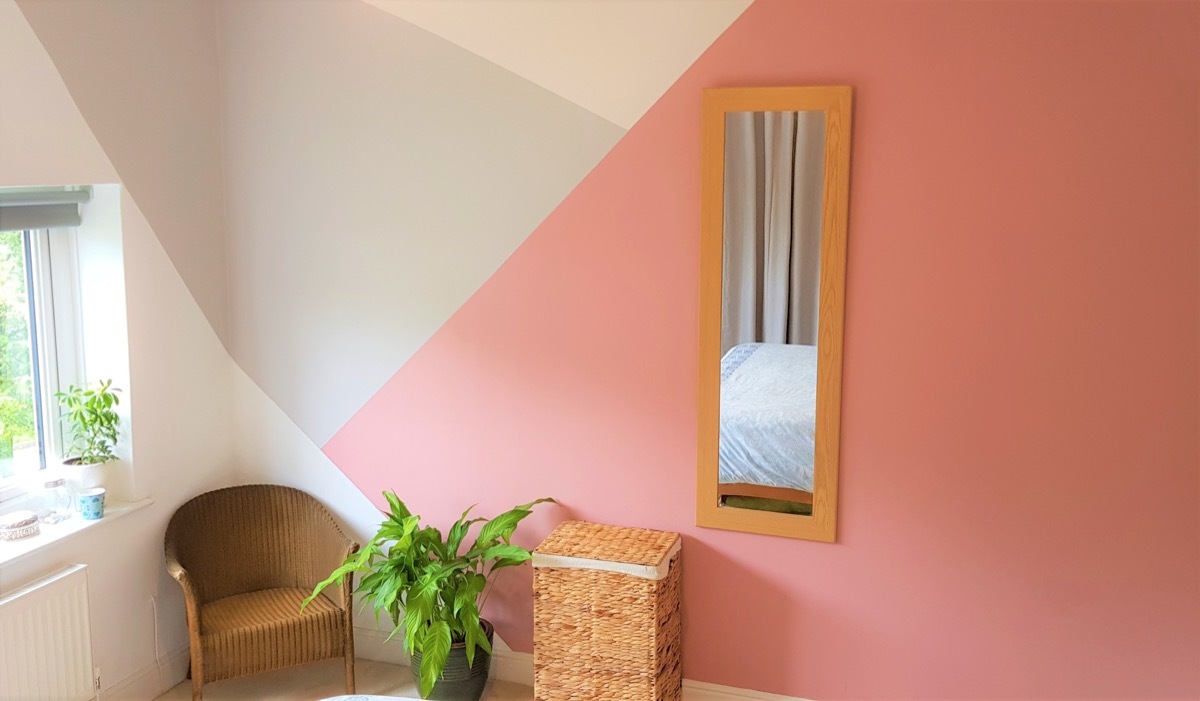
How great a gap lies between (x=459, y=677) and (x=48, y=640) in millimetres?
1275

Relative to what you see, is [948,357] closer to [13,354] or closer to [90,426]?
[90,426]

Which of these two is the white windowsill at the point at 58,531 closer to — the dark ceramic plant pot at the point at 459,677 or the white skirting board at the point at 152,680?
the white skirting board at the point at 152,680

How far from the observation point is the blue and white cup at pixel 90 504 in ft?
11.0

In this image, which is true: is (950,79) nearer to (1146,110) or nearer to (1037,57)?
(1037,57)

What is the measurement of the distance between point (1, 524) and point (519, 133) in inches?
79.2

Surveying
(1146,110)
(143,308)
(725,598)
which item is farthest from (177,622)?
(1146,110)

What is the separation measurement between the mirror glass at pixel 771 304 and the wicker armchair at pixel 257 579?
1.45 m

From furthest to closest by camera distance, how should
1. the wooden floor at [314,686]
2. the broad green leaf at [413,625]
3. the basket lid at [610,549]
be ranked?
the wooden floor at [314,686], the broad green leaf at [413,625], the basket lid at [610,549]

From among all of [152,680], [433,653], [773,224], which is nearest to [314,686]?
[152,680]

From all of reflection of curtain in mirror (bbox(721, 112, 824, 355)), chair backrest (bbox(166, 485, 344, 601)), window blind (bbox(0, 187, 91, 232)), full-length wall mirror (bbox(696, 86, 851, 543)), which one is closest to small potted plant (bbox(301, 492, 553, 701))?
chair backrest (bbox(166, 485, 344, 601))

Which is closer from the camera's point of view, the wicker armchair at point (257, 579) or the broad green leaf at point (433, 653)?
the broad green leaf at point (433, 653)

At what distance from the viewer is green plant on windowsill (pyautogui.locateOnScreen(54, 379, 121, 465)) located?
3402mm

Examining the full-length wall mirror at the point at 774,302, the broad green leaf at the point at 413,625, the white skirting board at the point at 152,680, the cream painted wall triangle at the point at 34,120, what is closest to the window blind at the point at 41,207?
the cream painted wall triangle at the point at 34,120

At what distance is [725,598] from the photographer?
3.48 metres
